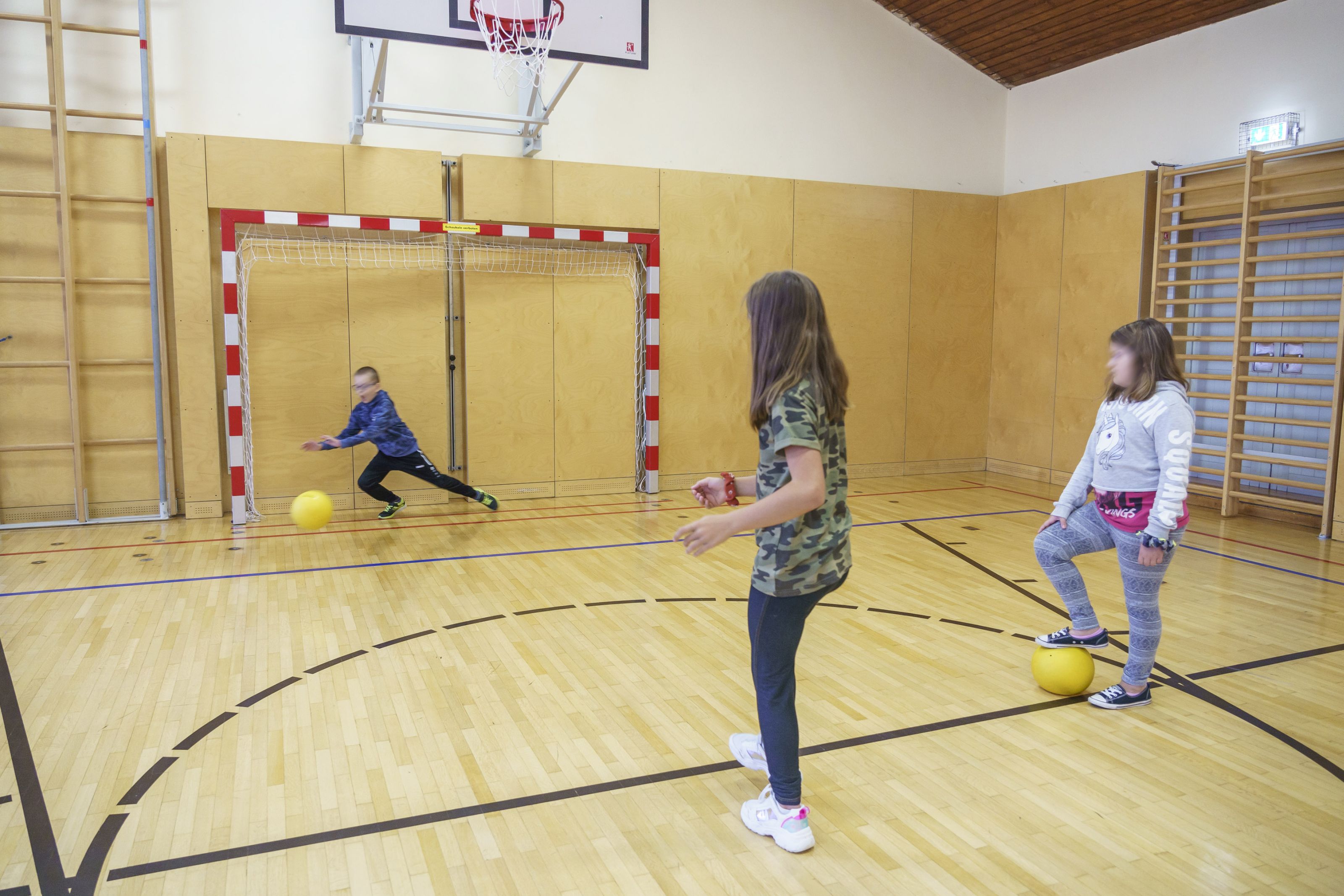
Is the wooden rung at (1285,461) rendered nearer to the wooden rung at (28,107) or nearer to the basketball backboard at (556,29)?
the basketball backboard at (556,29)

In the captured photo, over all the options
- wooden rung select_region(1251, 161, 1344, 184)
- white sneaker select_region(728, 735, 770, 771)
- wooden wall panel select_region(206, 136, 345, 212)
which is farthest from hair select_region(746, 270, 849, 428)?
wooden rung select_region(1251, 161, 1344, 184)

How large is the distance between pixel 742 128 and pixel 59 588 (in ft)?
23.3

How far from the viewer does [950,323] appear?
10039mm

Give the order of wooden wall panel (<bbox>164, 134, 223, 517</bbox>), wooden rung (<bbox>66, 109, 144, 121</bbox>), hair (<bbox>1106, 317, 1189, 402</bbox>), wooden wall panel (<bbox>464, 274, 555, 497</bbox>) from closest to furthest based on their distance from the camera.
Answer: hair (<bbox>1106, 317, 1189, 402</bbox>), wooden rung (<bbox>66, 109, 144, 121</bbox>), wooden wall panel (<bbox>164, 134, 223, 517</bbox>), wooden wall panel (<bbox>464, 274, 555, 497</bbox>)

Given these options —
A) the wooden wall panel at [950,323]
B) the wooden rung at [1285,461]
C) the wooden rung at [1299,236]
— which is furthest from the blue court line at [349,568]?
the wooden rung at [1299,236]

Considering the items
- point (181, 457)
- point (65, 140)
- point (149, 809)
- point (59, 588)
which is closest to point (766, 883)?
point (149, 809)

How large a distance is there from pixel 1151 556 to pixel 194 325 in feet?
23.2

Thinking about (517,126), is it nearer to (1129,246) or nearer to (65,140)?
(65,140)

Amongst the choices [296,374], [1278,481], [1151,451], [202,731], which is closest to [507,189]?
[296,374]

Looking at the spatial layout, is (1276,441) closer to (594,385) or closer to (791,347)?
(594,385)

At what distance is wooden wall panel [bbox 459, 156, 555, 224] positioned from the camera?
7.79m

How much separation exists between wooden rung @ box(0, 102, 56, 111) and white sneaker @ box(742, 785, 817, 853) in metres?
7.30

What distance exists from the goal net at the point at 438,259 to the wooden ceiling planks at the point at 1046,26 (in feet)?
13.9

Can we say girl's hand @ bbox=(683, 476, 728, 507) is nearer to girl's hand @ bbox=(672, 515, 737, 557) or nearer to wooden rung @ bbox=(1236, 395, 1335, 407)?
girl's hand @ bbox=(672, 515, 737, 557)
